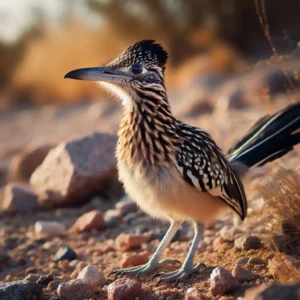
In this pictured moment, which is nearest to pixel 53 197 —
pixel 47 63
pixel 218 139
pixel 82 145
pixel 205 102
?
pixel 82 145

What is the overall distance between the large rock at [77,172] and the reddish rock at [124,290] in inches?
116

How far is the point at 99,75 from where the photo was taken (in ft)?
14.4

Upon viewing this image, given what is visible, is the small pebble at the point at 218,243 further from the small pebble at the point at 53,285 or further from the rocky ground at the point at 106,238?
the small pebble at the point at 53,285

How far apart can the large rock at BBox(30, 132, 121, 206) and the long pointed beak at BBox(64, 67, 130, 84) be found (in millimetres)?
2535

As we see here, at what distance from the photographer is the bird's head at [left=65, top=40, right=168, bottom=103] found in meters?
4.40

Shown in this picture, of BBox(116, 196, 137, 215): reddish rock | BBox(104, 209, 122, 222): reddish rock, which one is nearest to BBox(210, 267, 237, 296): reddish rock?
BBox(104, 209, 122, 222): reddish rock

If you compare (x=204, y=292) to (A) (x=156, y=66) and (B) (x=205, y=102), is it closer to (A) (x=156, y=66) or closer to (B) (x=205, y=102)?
(A) (x=156, y=66)

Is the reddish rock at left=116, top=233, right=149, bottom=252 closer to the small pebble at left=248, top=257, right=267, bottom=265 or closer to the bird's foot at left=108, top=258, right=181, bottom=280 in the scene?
the bird's foot at left=108, top=258, right=181, bottom=280

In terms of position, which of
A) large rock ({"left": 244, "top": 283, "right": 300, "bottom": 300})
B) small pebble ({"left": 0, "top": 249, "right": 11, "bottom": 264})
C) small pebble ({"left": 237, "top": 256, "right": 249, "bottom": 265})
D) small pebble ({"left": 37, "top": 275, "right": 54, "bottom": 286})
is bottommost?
large rock ({"left": 244, "top": 283, "right": 300, "bottom": 300})

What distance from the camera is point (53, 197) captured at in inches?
281

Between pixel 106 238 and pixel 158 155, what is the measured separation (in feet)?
6.57

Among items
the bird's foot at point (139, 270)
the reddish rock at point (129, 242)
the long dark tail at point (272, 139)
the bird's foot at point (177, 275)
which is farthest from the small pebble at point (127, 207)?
the bird's foot at point (177, 275)

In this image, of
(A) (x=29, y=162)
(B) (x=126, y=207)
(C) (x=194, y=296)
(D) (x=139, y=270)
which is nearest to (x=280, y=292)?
(C) (x=194, y=296)

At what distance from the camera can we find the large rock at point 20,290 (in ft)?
13.3
